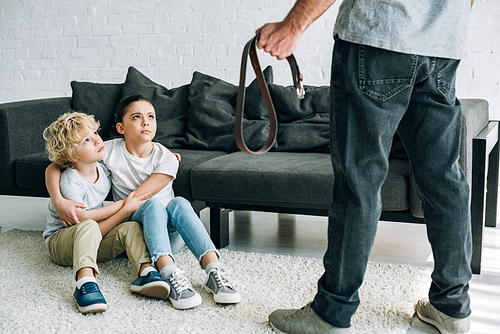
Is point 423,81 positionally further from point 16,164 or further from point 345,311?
point 16,164

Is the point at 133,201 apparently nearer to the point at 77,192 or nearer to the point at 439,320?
the point at 77,192

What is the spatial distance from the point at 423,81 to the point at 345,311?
0.64m

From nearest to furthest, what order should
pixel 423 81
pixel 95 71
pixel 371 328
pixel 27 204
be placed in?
pixel 423 81, pixel 371 328, pixel 27 204, pixel 95 71

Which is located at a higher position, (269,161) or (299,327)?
(269,161)

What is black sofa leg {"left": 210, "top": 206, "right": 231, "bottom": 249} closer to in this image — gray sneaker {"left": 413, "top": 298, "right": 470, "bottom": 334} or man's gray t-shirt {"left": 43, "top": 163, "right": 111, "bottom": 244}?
man's gray t-shirt {"left": 43, "top": 163, "right": 111, "bottom": 244}

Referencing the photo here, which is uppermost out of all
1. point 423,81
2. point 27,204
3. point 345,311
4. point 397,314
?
point 423,81

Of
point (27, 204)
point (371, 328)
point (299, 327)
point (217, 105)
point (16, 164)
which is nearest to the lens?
point (299, 327)

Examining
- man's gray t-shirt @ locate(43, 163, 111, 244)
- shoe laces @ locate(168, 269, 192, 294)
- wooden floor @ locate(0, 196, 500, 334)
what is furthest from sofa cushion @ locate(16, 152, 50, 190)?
shoe laces @ locate(168, 269, 192, 294)

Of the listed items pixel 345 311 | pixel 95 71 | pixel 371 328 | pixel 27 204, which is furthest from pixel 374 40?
pixel 95 71

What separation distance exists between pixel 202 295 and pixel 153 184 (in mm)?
538

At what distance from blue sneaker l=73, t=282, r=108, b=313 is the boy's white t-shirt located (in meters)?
0.55

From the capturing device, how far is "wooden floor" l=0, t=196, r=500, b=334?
178 cm

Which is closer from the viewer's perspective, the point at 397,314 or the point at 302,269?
the point at 397,314

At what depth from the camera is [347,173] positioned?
1.24 metres
